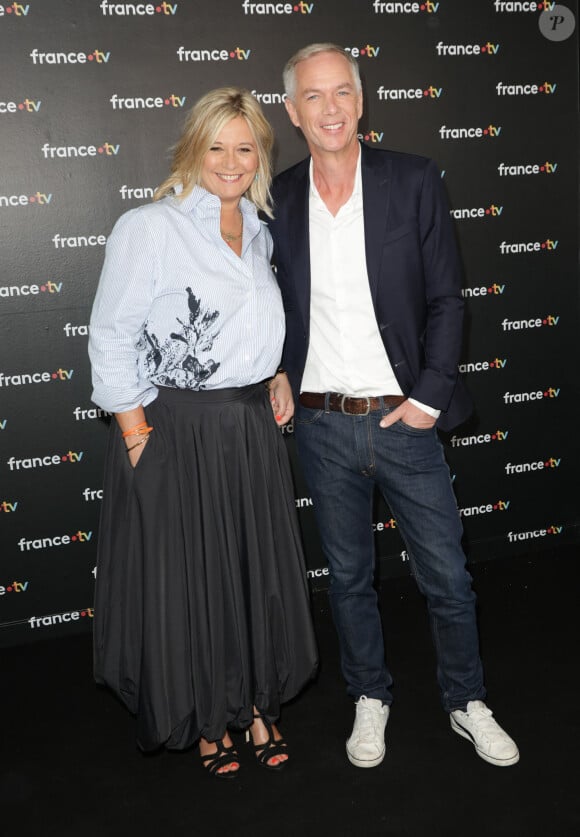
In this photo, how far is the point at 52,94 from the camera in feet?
9.87

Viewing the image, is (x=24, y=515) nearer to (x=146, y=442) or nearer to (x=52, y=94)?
(x=146, y=442)

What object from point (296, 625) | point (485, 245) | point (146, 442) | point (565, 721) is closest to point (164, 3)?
point (485, 245)

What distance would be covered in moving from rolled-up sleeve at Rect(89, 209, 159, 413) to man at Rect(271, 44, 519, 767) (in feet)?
1.37

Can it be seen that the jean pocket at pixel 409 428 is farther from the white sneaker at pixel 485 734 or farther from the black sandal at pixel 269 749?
the black sandal at pixel 269 749

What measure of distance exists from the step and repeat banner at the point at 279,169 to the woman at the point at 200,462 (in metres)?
1.02

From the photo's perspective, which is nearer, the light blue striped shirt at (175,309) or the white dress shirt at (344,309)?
the light blue striped shirt at (175,309)

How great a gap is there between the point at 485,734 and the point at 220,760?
0.75m

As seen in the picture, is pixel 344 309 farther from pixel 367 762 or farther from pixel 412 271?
pixel 367 762

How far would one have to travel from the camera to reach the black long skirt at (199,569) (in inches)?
87.0

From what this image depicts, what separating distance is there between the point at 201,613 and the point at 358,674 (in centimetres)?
55

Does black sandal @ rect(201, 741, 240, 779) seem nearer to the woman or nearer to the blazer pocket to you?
the woman

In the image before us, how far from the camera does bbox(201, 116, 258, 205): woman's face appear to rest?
2109 millimetres

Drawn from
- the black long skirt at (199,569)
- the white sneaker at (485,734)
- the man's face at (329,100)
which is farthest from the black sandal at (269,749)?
the man's face at (329,100)

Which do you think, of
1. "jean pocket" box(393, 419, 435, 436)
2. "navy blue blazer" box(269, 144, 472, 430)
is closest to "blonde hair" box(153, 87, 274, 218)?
"navy blue blazer" box(269, 144, 472, 430)
